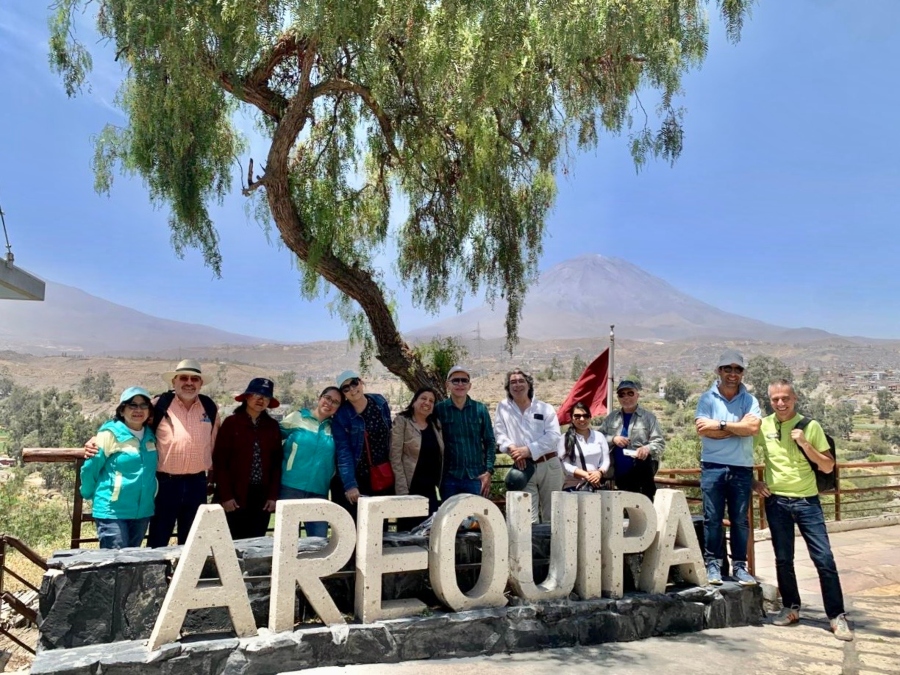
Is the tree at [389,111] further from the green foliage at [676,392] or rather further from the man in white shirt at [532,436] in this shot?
the green foliage at [676,392]

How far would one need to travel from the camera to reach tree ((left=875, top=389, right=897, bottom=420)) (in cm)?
3712

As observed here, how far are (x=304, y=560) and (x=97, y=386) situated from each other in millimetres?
53322

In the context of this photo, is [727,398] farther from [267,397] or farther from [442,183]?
[442,183]

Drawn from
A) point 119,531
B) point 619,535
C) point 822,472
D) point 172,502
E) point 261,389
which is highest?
point 261,389

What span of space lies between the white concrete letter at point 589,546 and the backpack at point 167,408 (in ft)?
6.76

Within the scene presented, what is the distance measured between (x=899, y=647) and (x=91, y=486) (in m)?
4.30

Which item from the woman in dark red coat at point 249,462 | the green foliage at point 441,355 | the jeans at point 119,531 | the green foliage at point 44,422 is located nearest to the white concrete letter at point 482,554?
the woman in dark red coat at point 249,462

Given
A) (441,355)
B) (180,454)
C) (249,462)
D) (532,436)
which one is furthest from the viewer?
(441,355)

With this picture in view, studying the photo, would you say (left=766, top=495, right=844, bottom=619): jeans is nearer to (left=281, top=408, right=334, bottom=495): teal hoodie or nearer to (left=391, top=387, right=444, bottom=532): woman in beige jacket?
(left=391, top=387, right=444, bottom=532): woman in beige jacket

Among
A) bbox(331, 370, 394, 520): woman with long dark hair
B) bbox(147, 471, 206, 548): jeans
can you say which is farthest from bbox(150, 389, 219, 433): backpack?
bbox(331, 370, 394, 520): woman with long dark hair

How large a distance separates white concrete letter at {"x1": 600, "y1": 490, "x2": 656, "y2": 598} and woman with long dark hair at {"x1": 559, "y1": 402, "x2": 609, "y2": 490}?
45cm

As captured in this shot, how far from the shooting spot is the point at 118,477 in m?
3.26

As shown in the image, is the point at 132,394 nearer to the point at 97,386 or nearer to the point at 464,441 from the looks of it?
the point at 464,441

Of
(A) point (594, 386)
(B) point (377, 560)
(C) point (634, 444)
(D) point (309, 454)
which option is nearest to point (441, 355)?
(A) point (594, 386)
